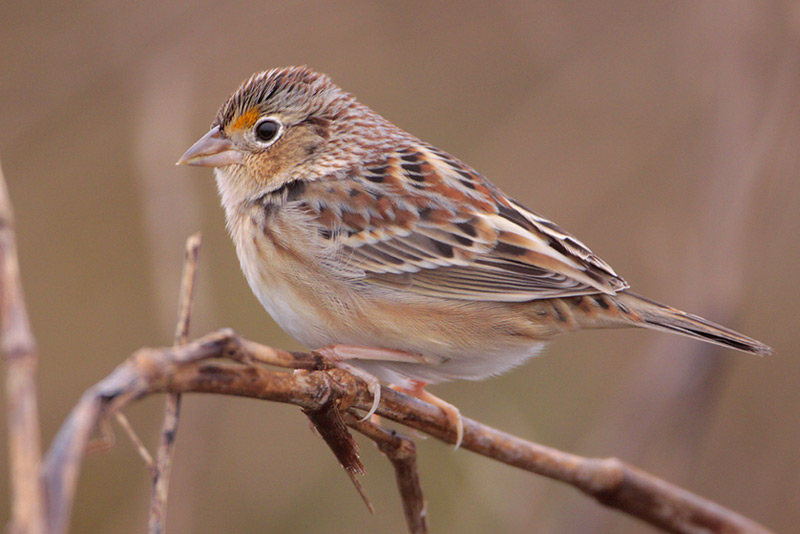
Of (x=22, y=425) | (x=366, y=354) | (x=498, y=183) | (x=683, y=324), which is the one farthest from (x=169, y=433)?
(x=498, y=183)

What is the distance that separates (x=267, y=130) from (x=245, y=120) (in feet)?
0.36

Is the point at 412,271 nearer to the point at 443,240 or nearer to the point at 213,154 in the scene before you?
the point at 443,240

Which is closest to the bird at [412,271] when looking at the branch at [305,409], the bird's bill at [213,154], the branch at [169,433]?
the bird's bill at [213,154]

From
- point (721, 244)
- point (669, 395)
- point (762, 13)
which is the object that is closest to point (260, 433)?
point (669, 395)

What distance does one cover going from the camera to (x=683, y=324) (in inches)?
120

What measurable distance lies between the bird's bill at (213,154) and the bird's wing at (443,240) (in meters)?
0.41

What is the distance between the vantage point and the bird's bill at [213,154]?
12.2 ft

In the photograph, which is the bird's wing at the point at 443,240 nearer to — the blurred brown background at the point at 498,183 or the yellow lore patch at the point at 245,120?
the yellow lore patch at the point at 245,120

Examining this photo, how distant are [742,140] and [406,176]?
1875 millimetres

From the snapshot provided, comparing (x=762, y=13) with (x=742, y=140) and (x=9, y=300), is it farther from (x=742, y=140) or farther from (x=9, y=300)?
(x=9, y=300)

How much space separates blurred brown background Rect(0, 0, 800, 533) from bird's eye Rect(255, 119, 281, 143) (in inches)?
15.4

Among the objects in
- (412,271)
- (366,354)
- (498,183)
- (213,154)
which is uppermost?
(213,154)

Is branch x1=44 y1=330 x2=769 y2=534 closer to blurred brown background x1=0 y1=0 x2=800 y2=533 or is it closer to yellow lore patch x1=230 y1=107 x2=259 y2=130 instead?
blurred brown background x1=0 y1=0 x2=800 y2=533

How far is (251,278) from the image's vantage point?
11.2ft
